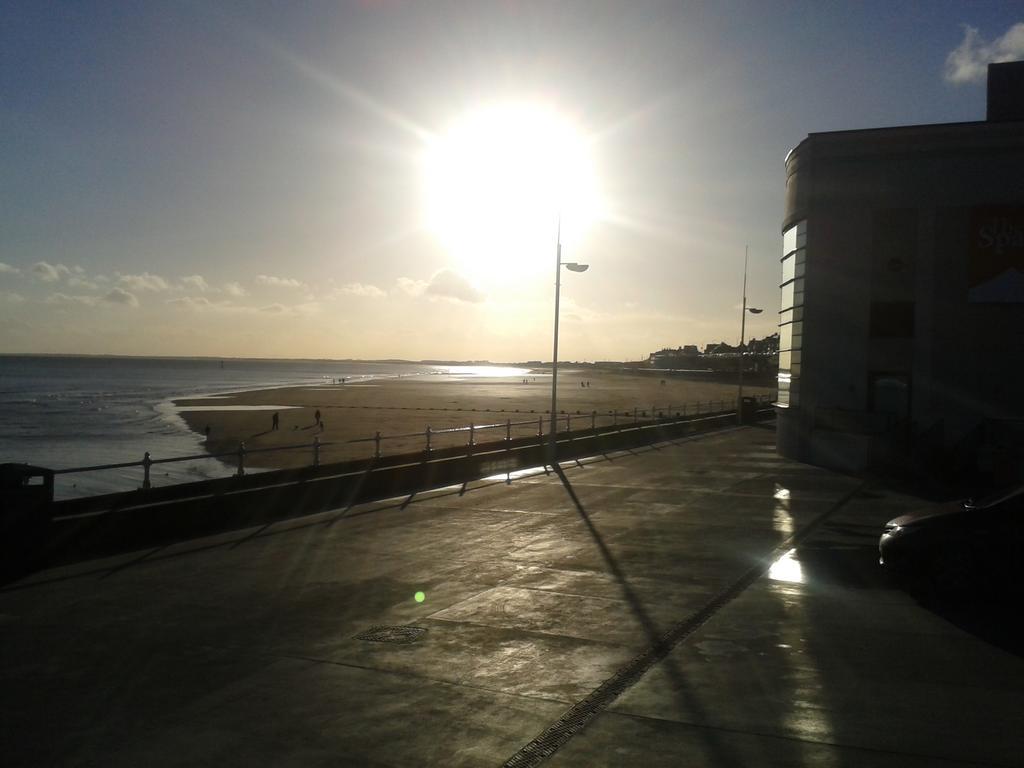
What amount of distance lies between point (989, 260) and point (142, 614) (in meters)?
25.3

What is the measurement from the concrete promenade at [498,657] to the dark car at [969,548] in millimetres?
489

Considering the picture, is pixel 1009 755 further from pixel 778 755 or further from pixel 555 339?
pixel 555 339

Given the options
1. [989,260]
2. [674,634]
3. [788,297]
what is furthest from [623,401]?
[674,634]

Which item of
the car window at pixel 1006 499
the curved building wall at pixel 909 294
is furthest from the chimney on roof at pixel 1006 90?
the car window at pixel 1006 499

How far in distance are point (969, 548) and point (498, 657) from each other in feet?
18.4

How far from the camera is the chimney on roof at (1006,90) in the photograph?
29.4 metres

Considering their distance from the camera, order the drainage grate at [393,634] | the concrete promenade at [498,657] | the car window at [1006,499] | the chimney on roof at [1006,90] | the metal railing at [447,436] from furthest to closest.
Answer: the chimney on roof at [1006,90] → the metal railing at [447,436] → the car window at [1006,499] → the drainage grate at [393,634] → the concrete promenade at [498,657]

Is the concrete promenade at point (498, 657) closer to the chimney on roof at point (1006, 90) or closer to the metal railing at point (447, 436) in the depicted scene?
the metal railing at point (447, 436)

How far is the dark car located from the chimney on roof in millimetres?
24386

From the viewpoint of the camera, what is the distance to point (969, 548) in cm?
978

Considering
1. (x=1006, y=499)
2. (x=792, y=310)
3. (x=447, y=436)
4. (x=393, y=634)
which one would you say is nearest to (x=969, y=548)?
(x=1006, y=499)

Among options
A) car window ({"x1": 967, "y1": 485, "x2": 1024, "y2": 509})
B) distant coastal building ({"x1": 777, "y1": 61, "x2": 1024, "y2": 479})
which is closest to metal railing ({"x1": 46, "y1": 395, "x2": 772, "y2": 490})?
distant coastal building ({"x1": 777, "y1": 61, "x2": 1024, "y2": 479})

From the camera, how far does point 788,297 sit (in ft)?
104

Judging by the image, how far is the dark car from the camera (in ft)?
31.4
